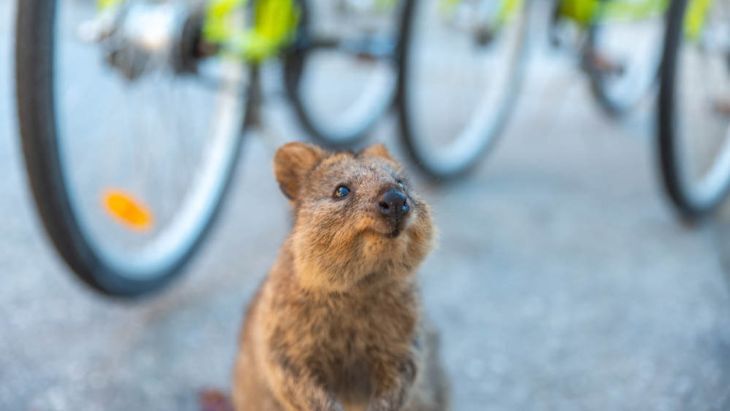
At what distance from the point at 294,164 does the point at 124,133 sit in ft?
5.25

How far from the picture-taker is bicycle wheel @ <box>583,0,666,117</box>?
400cm

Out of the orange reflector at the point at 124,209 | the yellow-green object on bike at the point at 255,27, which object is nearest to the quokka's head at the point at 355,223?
the orange reflector at the point at 124,209

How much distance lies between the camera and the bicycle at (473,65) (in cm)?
335

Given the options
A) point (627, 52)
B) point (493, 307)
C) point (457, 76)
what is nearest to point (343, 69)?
point (457, 76)

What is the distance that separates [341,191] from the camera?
4.78ft

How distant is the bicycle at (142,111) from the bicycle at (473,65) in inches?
9.4

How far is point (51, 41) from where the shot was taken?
2.00m

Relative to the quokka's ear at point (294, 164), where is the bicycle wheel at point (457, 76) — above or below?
above

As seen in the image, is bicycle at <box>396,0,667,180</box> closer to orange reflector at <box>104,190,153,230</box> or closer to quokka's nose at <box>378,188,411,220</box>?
orange reflector at <box>104,190,153,230</box>

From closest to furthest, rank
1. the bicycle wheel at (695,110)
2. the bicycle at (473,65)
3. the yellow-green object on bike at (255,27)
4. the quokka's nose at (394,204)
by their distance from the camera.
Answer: the quokka's nose at (394,204) < the yellow-green object on bike at (255,27) < the bicycle wheel at (695,110) < the bicycle at (473,65)

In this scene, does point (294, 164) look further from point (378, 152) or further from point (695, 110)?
point (695, 110)

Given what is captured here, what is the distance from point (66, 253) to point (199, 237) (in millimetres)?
718

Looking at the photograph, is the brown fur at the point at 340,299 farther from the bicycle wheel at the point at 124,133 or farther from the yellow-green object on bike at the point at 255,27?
the yellow-green object on bike at the point at 255,27

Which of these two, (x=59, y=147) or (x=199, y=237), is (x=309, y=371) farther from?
(x=199, y=237)
